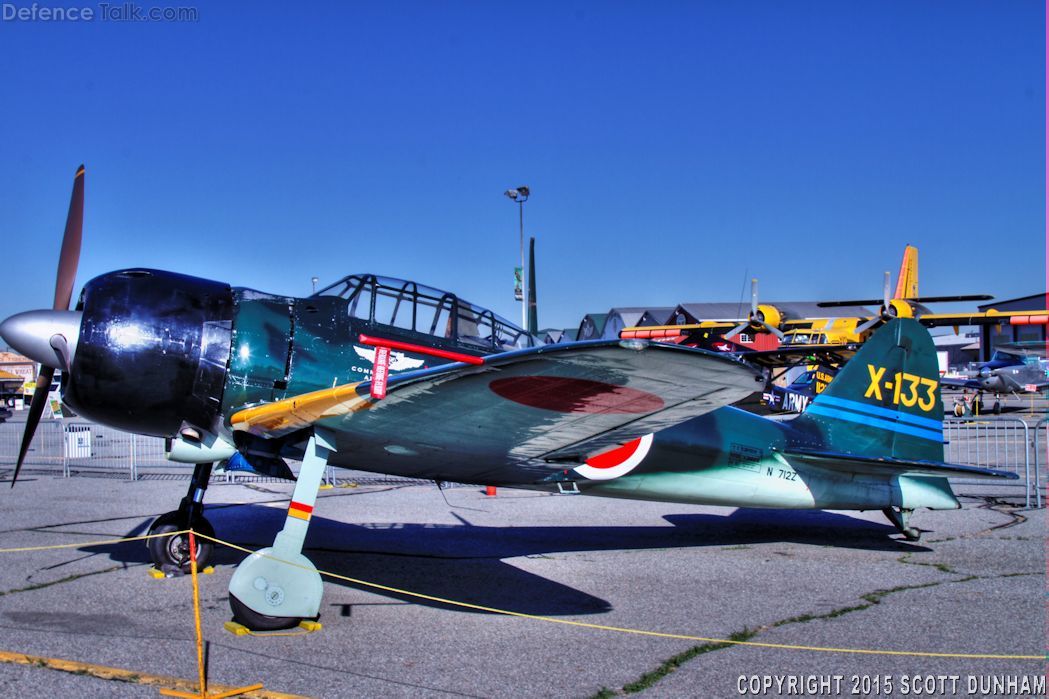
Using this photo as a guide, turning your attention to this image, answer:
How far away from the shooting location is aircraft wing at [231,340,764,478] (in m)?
3.43

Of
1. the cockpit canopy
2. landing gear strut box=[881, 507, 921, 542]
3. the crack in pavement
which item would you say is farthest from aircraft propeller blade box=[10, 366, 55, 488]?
landing gear strut box=[881, 507, 921, 542]

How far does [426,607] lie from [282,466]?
4.98 ft

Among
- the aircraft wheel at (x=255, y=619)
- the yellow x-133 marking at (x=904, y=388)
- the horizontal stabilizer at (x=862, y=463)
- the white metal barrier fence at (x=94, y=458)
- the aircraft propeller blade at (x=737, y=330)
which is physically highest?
the aircraft propeller blade at (x=737, y=330)

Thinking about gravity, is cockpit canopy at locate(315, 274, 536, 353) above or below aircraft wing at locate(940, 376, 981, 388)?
below

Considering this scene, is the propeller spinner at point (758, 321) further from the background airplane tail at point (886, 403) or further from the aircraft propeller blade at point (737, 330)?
the background airplane tail at point (886, 403)

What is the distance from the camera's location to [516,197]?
88.2 ft

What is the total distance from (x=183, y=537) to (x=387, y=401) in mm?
3290

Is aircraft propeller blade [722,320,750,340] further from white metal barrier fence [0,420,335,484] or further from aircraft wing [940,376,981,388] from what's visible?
white metal barrier fence [0,420,335,484]

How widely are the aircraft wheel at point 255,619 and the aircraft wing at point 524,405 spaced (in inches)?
42.6

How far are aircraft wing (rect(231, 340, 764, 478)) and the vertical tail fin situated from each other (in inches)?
1238

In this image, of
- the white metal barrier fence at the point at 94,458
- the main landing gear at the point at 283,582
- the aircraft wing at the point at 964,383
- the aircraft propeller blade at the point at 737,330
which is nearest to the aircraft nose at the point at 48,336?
the main landing gear at the point at 283,582

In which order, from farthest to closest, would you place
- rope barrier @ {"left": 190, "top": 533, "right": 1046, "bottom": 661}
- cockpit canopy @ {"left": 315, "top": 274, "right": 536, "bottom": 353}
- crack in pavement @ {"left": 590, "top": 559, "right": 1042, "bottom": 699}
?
cockpit canopy @ {"left": 315, "top": 274, "right": 536, "bottom": 353}
rope barrier @ {"left": 190, "top": 533, "right": 1046, "bottom": 661}
crack in pavement @ {"left": 590, "top": 559, "right": 1042, "bottom": 699}

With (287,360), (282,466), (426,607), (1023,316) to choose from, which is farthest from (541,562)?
(1023,316)

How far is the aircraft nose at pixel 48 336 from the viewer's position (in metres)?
5.03
